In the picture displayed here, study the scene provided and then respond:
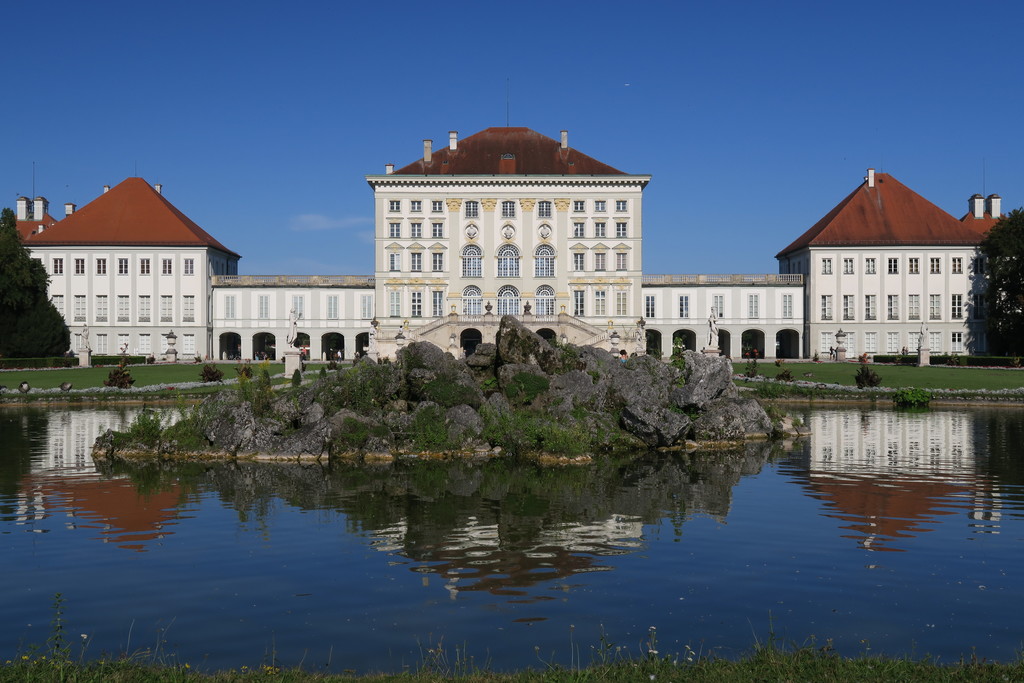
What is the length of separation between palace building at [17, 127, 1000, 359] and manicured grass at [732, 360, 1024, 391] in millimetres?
18721

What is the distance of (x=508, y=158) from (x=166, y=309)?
29766 millimetres

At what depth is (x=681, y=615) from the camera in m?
9.63

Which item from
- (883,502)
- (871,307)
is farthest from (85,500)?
(871,307)

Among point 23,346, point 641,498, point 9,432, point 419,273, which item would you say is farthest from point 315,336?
point 641,498

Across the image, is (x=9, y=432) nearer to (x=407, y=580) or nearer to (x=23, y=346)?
(x=407, y=580)

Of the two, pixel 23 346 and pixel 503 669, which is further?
pixel 23 346

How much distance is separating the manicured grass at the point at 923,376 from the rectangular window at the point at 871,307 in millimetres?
18562

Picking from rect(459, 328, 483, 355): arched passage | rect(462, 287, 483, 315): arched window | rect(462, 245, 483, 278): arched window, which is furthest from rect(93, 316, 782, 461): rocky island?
rect(462, 245, 483, 278): arched window

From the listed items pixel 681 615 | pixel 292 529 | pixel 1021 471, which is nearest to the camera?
pixel 681 615

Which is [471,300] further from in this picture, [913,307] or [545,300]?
[913,307]

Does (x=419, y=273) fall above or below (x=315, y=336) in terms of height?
above

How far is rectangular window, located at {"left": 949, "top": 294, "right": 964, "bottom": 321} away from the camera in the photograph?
7394cm

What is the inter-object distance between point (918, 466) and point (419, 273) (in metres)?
55.9

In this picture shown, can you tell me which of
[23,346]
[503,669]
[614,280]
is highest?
[614,280]
